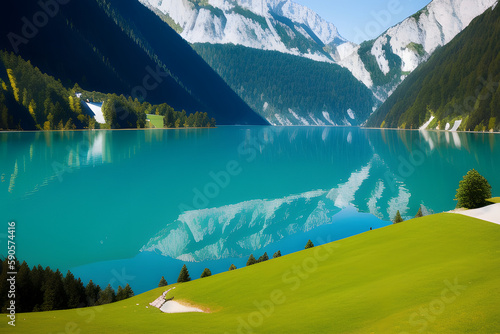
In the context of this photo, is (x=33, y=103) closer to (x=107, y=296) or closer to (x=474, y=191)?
(x=107, y=296)

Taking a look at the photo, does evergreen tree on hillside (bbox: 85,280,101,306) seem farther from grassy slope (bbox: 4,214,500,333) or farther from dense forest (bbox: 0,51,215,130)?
dense forest (bbox: 0,51,215,130)

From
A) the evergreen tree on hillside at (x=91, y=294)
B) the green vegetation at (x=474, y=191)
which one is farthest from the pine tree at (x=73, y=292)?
the green vegetation at (x=474, y=191)

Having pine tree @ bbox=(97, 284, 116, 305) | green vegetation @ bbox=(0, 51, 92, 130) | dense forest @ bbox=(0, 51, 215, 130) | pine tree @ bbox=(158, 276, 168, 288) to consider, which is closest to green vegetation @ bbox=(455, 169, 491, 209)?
pine tree @ bbox=(158, 276, 168, 288)

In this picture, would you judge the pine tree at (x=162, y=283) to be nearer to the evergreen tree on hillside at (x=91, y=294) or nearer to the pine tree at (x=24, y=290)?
the evergreen tree on hillside at (x=91, y=294)

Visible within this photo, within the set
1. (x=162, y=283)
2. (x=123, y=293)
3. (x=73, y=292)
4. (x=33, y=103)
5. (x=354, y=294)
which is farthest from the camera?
(x=33, y=103)

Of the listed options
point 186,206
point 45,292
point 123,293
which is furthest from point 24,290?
point 186,206

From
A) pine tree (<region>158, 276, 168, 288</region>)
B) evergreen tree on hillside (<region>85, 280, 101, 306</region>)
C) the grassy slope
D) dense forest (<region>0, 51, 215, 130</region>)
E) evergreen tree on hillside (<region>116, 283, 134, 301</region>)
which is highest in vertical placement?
dense forest (<region>0, 51, 215, 130</region>)

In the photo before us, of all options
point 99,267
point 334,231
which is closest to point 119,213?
point 99,267
